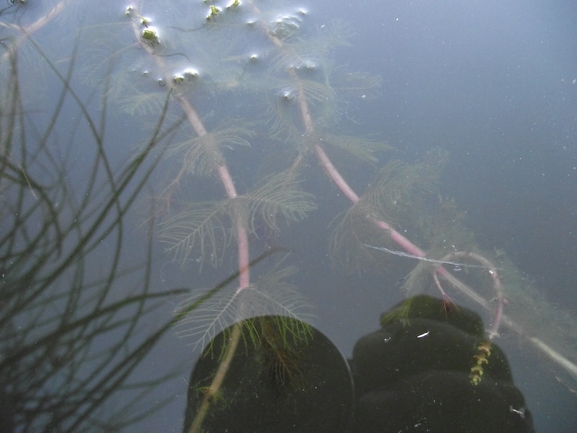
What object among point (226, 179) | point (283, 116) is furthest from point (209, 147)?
point (283, 116)

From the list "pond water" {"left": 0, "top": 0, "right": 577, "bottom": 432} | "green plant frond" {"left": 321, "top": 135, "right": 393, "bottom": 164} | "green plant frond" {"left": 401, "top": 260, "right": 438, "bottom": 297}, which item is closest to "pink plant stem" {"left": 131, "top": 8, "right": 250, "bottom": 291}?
"pond water" {"left": 0, "top": 0, "right": 577, "bottom": 432}

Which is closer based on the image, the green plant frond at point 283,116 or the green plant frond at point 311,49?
the green plant frond at point 283,116

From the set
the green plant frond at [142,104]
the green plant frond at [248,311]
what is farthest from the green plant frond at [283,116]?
the green plant frond at [248,311]

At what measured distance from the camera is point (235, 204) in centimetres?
175

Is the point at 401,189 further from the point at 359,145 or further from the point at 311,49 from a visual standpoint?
the point at 311,49

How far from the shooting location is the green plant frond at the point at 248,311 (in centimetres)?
152

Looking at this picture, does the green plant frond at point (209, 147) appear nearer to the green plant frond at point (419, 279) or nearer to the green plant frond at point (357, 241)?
the green plant frond at point (357, 241)

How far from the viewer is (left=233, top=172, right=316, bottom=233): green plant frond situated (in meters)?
1.74

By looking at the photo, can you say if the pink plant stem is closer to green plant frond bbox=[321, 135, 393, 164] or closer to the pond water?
the pond water

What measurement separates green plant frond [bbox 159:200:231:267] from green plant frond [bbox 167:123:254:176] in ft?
0.59

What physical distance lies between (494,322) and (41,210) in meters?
1.79

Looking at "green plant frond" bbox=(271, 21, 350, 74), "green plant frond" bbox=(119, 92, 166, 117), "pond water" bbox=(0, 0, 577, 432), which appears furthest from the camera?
"green plant frond" bbox=(271, 21, 350, 74)

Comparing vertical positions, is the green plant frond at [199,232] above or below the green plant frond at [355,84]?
below

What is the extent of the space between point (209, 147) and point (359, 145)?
2.14 ft
